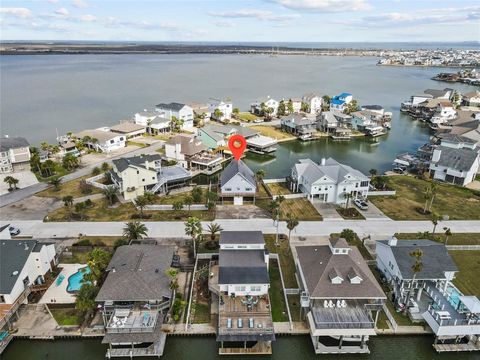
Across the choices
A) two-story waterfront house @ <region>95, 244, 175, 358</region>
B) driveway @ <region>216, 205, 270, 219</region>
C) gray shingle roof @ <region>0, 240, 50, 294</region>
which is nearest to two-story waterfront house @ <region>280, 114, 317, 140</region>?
driveway @ <region>216, 205, 270, 219</region>

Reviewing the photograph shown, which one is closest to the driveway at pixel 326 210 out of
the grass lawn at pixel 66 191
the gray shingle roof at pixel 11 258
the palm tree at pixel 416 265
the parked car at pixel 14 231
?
the palm tree at pixel 416 265

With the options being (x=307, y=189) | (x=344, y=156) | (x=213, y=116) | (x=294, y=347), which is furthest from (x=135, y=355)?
(x=213, y=116)

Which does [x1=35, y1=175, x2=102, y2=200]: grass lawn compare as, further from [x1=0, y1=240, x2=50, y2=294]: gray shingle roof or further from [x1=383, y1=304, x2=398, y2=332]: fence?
[x1=383, y1=304, x2=398, y2=332]: fence

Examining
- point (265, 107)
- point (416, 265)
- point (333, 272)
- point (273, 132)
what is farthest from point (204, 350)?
point (265, 107)

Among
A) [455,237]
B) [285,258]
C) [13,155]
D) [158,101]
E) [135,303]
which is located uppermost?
[13,155]

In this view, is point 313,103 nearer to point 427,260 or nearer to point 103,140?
point 103,140

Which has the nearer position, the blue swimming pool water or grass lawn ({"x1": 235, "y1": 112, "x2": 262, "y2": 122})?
the blue swimming pool water
